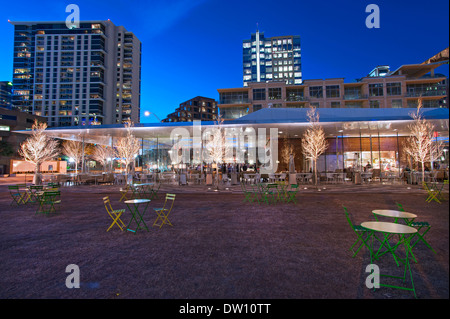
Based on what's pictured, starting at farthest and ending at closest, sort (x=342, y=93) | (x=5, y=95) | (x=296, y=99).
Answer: (x=5, y=95), (x=296, y=99), (x=342, y=93)

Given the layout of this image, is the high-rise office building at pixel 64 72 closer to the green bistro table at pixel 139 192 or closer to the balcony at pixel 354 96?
the balcony at pixel 354 96

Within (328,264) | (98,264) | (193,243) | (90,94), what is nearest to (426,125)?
(328,264)

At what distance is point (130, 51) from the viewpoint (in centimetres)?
9694

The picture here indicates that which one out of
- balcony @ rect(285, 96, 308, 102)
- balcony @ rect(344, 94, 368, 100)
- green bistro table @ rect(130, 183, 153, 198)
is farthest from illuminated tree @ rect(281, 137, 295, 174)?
balcony @ rect(344, 94, 368, 100)

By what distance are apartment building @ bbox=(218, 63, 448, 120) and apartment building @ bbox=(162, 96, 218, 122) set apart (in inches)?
1795

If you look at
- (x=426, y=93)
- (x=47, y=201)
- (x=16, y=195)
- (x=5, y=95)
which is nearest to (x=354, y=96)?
(x=426, y=93)

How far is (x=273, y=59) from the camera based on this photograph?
9438 centimetres

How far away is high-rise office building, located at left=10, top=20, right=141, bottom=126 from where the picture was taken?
271 feet

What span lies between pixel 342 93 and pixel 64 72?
90185mm

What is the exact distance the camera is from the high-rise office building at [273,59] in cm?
9231

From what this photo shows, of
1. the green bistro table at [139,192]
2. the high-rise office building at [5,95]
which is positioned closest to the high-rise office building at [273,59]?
the green bistro table at [139,192]

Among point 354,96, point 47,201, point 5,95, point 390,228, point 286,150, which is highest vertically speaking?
point 5,95

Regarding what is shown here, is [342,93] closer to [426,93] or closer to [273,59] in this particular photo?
[426,93]

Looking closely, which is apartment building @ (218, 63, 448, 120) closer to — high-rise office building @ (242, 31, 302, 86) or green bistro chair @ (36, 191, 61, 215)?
high-rise office building @ (242, 31, 302, 86)
